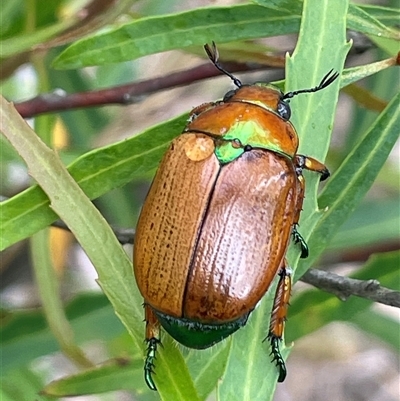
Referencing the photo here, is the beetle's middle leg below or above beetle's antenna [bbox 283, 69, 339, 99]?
below

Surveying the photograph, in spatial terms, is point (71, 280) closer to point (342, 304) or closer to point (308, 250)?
point (342, 304)

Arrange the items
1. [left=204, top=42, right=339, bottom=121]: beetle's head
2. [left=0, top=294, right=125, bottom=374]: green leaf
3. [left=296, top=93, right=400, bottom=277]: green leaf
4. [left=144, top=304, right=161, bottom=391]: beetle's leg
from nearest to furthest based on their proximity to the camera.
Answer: [left=144, top=304, right=161, bottom=391]: beetle's leg, [left=296, top=93, right=400, bottom=277]: green leaf, [left=204, top=42, right=339, bottom=121]: beetle's head, [left=0, top=294, right=125, bottom=374]: green leaf

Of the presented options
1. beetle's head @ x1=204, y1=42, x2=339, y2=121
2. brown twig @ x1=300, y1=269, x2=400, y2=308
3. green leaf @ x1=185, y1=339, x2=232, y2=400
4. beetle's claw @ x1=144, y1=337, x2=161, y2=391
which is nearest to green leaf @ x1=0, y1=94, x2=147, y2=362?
beetle's claw @ x1=144, y1=337, x2=161, y2=391

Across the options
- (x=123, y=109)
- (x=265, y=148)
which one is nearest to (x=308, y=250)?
(x=265, y=148)

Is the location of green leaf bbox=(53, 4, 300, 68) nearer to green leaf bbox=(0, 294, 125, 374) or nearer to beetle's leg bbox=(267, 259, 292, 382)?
beetle's leg bbox=(267, 259, 292, 382)

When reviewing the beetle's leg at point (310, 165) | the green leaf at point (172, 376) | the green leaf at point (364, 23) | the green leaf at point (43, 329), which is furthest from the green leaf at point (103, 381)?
the green leaf at point (364, 23)

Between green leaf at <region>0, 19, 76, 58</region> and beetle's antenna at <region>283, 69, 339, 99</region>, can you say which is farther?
green leaf at <region>0, 19, 76, 58</region>

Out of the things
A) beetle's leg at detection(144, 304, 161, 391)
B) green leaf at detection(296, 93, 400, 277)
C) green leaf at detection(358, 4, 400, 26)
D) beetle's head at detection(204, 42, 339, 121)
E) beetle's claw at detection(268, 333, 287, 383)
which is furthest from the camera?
beetle's head at detection(204, 42, 339, 121)

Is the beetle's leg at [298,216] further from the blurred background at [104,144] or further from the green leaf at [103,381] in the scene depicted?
the green leaf at [103,381]
